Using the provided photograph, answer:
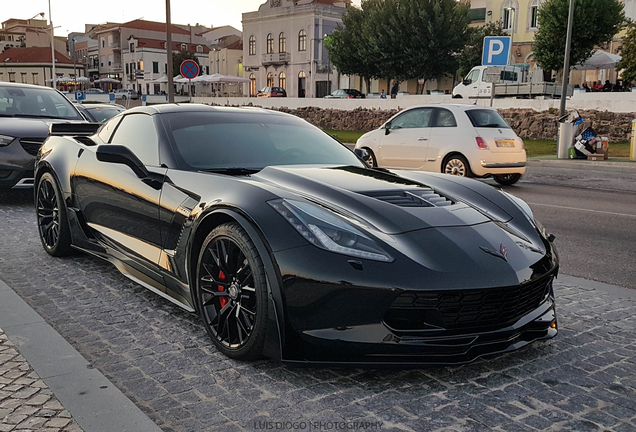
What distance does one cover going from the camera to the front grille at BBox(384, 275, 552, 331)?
295 centimetres

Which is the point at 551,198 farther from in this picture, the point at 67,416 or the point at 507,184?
the point at 67,416

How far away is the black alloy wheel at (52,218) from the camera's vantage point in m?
5.57

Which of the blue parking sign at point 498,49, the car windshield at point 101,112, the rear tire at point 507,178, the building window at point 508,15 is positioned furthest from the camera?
the building window at point 508,15

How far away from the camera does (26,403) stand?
293cm

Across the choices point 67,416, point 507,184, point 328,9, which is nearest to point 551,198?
point 507,184

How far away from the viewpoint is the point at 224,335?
3.51 meters

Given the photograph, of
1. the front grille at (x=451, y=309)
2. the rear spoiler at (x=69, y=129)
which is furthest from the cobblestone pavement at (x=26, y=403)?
the rear spoiler at (x=69, y=129)

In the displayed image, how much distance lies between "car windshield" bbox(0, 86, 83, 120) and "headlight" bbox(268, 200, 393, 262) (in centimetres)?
757

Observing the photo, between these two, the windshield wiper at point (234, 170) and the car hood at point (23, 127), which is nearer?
the windshield wiper at point (234, 170)

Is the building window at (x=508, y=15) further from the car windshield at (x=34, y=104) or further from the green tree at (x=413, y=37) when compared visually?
the car windshield at (x=34, y=104)

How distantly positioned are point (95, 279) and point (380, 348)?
9.92 feet

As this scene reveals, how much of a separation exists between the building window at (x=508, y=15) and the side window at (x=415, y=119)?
4235 cm

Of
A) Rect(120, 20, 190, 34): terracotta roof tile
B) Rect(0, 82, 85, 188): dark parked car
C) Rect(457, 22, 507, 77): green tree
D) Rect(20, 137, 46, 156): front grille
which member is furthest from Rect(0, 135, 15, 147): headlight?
Rect(120, 20, 190, 34): terracotta roof tile

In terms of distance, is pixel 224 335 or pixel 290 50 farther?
pixel 290 50
